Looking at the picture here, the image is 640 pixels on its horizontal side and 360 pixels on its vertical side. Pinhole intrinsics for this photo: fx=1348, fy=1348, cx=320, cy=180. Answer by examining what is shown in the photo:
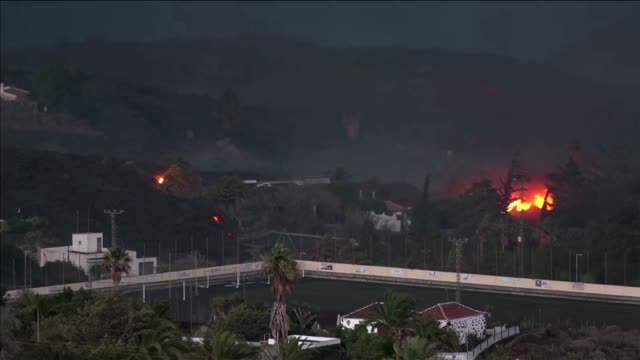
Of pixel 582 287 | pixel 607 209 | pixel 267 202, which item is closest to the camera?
pixel 582 287

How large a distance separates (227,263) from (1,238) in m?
24.0

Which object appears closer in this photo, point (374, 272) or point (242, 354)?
point (242, 354)

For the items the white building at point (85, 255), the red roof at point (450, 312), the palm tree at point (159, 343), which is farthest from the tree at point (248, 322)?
the white building at point (85, 255)

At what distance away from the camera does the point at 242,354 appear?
198 ft

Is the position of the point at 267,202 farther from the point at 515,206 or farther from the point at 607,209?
the point at 607,209

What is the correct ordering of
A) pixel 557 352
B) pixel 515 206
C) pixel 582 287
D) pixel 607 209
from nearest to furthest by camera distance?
pixel 557 352
pixel 582 287
pixel 607 209
pixel 515 206

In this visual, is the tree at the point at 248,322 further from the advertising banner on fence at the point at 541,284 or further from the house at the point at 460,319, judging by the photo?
the advertising banner on fence at the point at 541,284

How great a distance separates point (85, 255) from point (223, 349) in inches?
2741

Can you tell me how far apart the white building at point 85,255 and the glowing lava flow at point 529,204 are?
201ft

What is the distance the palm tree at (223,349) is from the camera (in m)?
59.6

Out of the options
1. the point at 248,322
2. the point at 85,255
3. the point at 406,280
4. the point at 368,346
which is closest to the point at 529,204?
the point at 406,280

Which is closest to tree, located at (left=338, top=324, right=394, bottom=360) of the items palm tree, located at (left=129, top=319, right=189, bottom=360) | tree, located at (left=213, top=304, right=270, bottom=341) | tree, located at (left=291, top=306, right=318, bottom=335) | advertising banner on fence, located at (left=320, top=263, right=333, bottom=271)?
tree, located at (left=213, top=304, right=270, bottom=341)

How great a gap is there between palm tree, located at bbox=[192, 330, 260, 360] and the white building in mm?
65220

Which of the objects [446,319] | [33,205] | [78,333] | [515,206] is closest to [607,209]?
[515,206]
